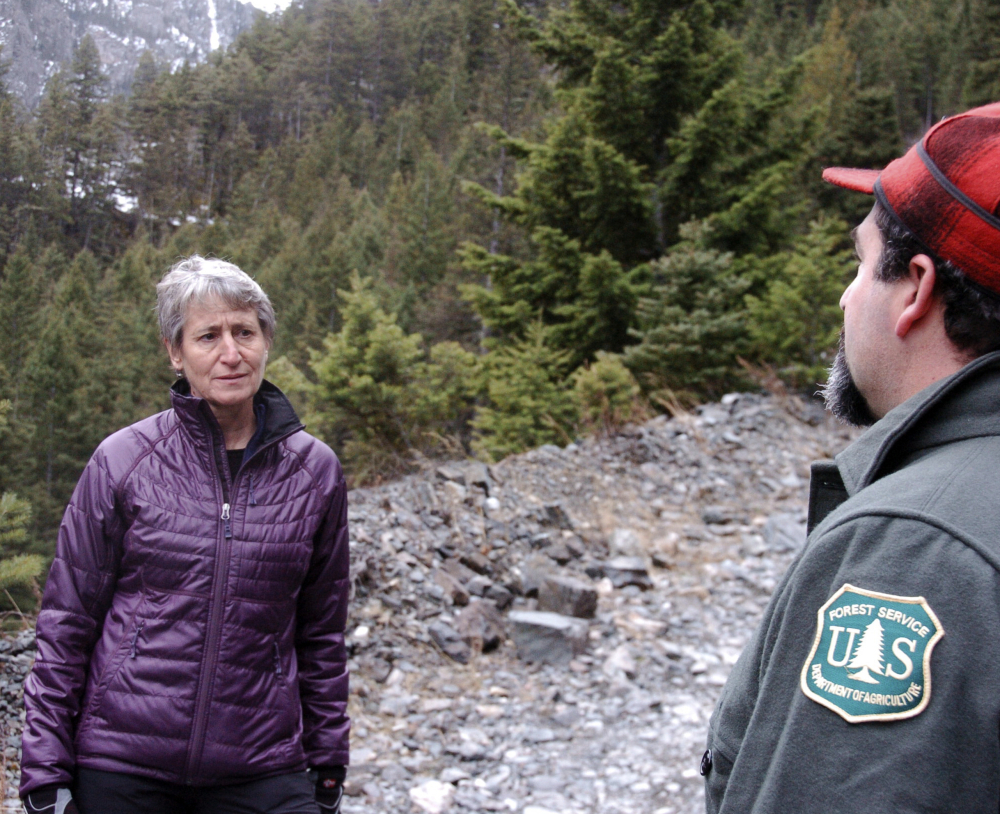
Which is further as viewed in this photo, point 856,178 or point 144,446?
point 144,446

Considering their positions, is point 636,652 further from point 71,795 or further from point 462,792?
point 71,795

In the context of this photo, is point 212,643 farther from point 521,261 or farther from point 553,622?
point 521,261

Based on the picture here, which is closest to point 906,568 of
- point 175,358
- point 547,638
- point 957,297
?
point 957,297

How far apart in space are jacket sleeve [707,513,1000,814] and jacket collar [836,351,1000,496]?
0.58ft

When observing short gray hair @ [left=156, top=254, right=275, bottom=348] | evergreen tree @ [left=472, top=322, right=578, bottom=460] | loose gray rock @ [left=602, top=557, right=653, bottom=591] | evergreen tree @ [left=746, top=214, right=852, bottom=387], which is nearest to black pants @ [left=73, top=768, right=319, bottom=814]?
short gray hair @ [left=156, top=254, right=275, bottom=348]

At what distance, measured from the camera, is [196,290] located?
2.21 meters

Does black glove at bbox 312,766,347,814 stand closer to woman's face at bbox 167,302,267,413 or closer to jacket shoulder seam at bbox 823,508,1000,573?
woman's face at bbox 167,302,267,413

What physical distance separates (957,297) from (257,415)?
1803 millimetres

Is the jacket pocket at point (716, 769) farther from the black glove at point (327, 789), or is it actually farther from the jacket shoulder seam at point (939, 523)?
the black glove at point (327, 789)

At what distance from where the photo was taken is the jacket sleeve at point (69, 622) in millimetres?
1789

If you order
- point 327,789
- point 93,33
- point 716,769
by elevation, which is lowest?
point 327,789

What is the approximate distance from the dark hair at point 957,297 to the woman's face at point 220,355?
5.56 ft

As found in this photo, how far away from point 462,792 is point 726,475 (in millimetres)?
5186

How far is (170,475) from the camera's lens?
2.04 metres
